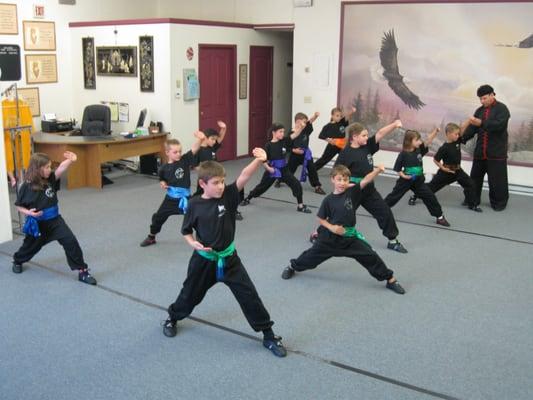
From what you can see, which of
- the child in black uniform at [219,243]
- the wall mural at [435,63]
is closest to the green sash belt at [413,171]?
the wall mural at [435,63]

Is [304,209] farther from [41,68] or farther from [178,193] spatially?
[41,68]

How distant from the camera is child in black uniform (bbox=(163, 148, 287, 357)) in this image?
3.85 meters

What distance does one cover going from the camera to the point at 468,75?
30.9ft

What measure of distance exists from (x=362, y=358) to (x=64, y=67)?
9.06 metres

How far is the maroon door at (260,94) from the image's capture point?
1177 cm

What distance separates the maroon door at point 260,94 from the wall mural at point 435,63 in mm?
1989

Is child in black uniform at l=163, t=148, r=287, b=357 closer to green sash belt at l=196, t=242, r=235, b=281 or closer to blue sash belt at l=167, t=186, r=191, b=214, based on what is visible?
green sash belt at l=196, t=242, r=235, b=281

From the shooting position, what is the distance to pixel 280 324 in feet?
14.9

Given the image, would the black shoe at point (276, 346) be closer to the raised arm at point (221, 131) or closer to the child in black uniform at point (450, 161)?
the raised arm at point (221, 131)

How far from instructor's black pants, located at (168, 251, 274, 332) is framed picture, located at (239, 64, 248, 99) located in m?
7.88

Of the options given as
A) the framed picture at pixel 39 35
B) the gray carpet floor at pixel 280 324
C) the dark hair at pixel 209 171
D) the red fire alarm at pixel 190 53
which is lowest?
the gray carpet floor at pixel 280 324

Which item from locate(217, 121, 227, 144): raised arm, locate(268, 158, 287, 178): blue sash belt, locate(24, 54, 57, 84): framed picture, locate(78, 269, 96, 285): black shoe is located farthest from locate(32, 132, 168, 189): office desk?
locate(78, 269, 96, 285): black shoe

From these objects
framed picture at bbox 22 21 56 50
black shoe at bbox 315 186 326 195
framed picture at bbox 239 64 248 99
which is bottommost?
black shoe at bbox 315 186 326 195

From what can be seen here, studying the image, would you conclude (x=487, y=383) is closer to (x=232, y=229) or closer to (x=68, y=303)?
(x=232, y=229)
